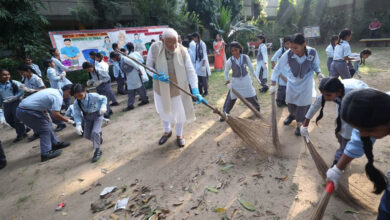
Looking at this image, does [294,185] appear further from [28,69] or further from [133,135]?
[28,69]

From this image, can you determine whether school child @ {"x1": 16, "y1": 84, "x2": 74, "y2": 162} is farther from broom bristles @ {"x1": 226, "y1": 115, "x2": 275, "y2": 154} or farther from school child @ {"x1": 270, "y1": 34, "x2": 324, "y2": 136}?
school child @ {"x1": 270, "y1": 34, "x2": 324, "y2": 136}

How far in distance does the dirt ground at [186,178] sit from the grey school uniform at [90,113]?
44cm

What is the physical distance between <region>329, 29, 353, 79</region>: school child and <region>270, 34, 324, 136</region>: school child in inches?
77.4

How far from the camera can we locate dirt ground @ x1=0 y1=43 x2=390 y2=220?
2.38 metres

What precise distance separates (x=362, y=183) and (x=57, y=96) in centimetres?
491

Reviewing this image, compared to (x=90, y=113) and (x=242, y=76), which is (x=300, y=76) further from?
(x=90, y=113)

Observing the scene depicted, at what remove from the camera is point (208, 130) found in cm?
436

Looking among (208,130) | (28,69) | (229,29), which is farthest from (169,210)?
(229,29)

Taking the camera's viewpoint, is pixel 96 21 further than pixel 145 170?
Yes

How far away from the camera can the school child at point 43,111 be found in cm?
378

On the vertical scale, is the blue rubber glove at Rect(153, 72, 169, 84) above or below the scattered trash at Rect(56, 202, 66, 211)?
above

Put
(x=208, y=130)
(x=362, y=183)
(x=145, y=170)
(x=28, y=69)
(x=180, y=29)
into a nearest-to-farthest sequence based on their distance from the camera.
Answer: (x=362, y=183) → (x=145, y=170) → (x=208, y=130) → (x=28, y=69) → (x=180, y=29)

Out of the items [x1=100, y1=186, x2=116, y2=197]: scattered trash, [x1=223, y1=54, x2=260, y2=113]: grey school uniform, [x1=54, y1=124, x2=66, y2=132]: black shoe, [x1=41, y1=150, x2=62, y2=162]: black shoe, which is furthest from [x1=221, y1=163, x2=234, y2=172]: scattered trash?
[x1=54, y1=124, x2=66, y2=132]: black shoe

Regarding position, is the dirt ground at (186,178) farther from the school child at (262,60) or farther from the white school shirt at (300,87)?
the school child at (262,60)
